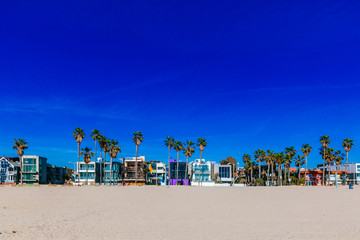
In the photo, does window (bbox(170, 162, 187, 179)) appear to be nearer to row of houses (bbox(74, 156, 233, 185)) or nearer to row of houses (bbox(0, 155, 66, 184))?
row of houses (bbox(74, 156, 233, 185))

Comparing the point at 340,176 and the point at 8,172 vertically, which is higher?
the point at 8,172

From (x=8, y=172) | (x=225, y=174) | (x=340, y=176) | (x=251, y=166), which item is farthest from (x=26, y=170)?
(x=340, y=176)

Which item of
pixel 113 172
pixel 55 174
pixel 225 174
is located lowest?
pixel 55 174

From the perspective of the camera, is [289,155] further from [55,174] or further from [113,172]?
[55,174]

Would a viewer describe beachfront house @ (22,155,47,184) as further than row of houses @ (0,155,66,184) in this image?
Yes

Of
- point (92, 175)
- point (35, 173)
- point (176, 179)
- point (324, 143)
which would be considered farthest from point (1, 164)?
point (324, 143)

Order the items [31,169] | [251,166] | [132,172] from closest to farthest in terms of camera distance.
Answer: [31,169], [251,166], [132,172]

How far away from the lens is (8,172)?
11362 centimetres

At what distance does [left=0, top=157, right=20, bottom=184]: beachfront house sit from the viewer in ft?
367

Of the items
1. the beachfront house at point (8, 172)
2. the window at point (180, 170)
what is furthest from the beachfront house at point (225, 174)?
the beachfront house at point (8, 172)

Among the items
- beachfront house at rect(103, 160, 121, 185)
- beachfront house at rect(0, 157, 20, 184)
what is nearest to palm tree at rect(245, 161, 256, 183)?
beachfront house at rect(103, 160, 121, 185)

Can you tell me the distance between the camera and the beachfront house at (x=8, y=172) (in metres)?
112
